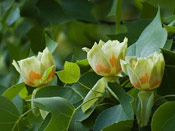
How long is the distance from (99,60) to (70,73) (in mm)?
47

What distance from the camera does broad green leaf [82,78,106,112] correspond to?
0.43m

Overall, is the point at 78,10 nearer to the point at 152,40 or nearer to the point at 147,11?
the point at 147,11

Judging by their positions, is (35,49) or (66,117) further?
(35,49)

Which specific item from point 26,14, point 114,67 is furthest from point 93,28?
point 114,67

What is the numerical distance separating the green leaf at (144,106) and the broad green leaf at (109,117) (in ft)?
0.06

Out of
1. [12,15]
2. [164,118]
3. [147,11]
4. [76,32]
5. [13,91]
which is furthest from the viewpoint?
[76,32]

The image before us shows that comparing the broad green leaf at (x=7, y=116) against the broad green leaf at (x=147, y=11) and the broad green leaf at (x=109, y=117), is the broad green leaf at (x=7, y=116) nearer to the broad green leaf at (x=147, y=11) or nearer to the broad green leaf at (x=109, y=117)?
the broad green leaf at (x=109, y=117)

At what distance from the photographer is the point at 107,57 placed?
0.42 meters

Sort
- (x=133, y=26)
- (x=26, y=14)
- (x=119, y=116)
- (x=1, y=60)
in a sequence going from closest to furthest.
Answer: (x=119, y=116) < (x=133, y=26) < (x=26, y=14) < (x=1, y=60)

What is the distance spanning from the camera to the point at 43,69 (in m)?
0.46

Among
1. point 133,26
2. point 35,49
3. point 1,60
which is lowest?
point 1,60

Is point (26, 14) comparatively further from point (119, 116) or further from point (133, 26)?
point (119, 116)

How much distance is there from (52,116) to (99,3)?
0.72 metres

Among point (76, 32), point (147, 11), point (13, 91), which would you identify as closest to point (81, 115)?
point (13, 91)
